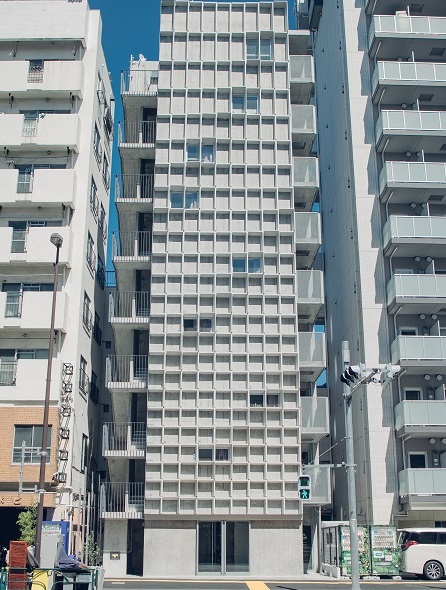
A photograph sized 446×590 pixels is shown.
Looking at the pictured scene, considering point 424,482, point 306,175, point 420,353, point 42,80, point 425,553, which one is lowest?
point 425,553

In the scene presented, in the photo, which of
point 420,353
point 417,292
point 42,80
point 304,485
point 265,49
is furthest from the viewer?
point 265,49

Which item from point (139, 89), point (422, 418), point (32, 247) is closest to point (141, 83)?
point (139, 89)

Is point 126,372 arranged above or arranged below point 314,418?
above

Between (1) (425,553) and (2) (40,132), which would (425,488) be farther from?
(2) (40,132)

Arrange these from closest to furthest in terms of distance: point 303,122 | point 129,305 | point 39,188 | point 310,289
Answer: point 39,188
point 310,289
point 129,305
point 303,122

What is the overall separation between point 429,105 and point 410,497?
22.6m

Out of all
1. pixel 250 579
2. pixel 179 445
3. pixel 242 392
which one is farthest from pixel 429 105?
pixel 250 579

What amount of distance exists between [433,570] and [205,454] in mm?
11815

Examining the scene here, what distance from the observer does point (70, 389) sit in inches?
1585

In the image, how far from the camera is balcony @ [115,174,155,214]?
1795 inches

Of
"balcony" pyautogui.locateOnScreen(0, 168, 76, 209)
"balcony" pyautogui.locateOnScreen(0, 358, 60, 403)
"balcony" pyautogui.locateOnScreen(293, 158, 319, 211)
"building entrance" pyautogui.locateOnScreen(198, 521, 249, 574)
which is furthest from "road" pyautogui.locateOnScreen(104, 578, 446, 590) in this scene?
"balcony" pyautogui.locateOnScreen(293, 158, 319, 211)

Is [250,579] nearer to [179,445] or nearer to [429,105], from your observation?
[179,445]

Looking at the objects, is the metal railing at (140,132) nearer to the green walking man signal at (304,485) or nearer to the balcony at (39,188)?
the balcony at (39,188)

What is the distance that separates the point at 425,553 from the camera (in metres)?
35.3
